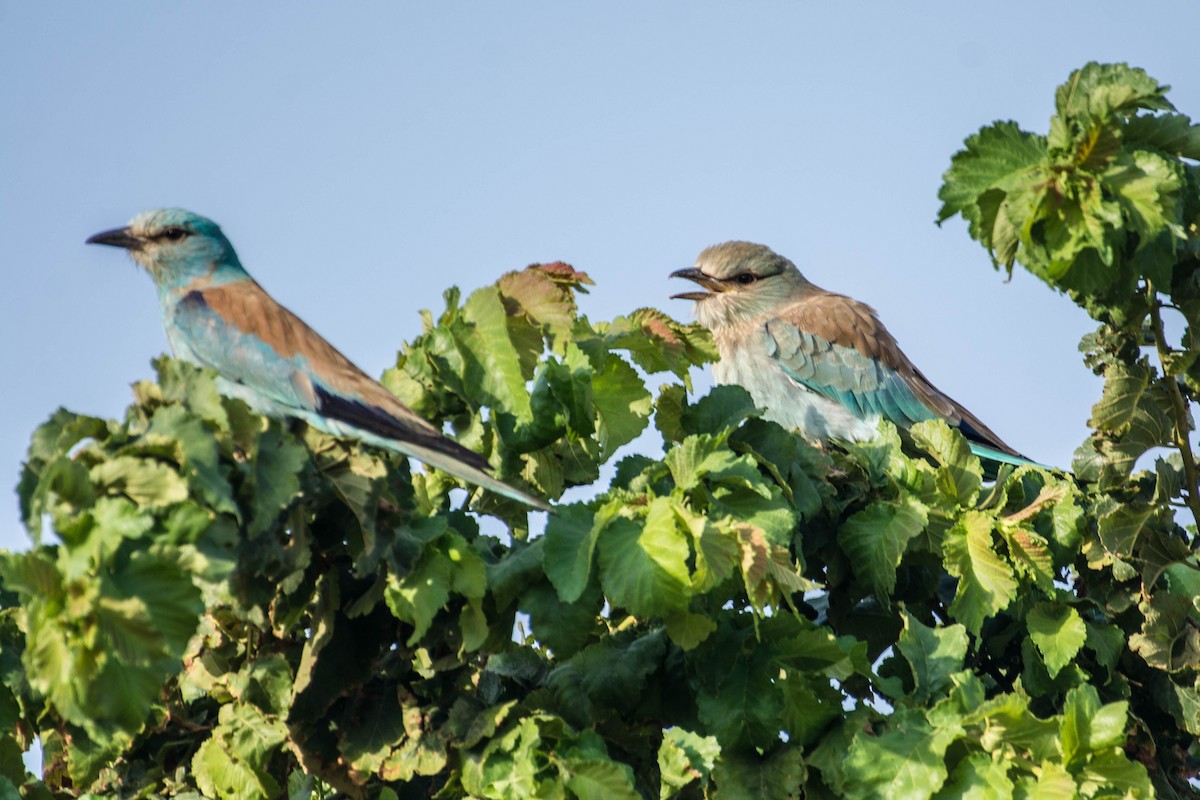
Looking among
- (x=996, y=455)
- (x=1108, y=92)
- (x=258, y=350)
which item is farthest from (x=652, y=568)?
(x=996, y=455)

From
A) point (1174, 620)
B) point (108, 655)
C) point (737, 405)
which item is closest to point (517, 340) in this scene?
point (737, 405)

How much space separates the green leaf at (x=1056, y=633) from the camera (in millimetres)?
3969

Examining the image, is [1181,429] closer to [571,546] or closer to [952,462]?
[952,462]

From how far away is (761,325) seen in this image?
8250 millimetres

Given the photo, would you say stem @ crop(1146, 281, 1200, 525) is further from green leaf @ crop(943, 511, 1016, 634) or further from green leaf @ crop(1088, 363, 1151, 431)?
green leaf @ crop(943, 511, 1016, 634)

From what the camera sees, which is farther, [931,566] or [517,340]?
[931,566]

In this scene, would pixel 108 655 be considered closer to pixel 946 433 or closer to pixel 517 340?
pixel 517 340

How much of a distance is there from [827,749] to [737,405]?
101 centimetres

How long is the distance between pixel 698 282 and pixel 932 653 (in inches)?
215

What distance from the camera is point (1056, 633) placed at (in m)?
4.02

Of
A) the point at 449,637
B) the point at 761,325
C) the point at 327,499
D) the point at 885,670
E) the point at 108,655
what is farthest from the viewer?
the point at 761,325

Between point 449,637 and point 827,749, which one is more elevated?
point 449,637

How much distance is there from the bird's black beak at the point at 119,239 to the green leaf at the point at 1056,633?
367 centimetres

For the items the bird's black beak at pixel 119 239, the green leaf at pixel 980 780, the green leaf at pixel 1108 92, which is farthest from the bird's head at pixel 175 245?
the green leaf at pixel 980 780
